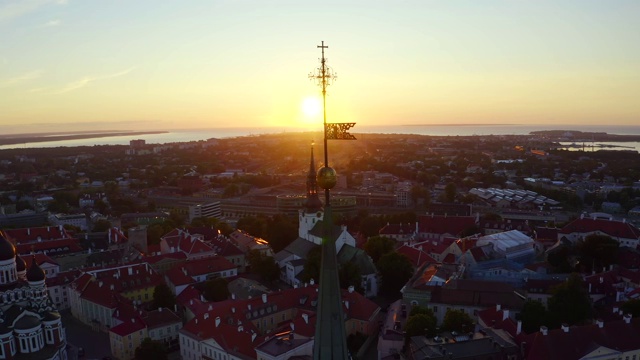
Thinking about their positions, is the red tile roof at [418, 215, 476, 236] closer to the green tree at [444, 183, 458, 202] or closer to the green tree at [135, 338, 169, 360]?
the green tree at [444, 183, 458, 202]

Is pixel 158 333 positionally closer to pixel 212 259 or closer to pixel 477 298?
pixel 212 259

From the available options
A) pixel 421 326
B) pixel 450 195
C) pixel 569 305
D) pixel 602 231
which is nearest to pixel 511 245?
pixel 602 231

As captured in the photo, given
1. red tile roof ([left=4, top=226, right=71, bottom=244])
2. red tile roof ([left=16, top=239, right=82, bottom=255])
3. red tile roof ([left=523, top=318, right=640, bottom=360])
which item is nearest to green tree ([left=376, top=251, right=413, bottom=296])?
red tile roof ([left=523, top=318, right=640, bottom=360])

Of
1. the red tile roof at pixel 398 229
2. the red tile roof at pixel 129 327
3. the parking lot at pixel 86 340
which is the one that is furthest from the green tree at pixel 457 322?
the red tile roof at pixel 398 229

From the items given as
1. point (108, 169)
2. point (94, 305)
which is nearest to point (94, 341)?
point (94, 305)

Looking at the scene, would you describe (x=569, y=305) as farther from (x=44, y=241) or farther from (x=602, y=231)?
(x=44, y=241)

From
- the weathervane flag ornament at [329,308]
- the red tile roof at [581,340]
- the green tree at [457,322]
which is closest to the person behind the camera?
the weathervane flag ornament at [329,308]

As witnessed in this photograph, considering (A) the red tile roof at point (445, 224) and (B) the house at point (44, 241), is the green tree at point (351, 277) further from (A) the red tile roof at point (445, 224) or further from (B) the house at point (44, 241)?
(B) the house at point (44, 241)
